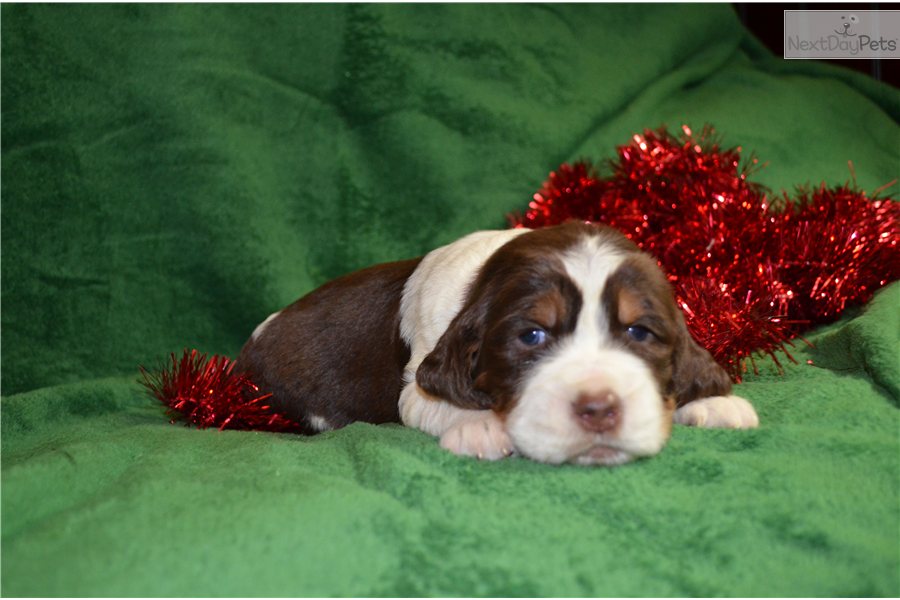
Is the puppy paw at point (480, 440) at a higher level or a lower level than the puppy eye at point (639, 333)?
lower

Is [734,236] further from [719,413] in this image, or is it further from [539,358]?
[539,358]

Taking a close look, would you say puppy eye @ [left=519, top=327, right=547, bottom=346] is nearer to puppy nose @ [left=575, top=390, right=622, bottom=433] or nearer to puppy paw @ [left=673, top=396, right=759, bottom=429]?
puppy nose @ [left=575, top=390, right=622, bottom=433]

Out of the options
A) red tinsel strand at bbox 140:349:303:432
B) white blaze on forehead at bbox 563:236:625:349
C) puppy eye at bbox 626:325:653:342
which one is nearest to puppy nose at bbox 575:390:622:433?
white blaze on forehead at bbox 563:236:625:349

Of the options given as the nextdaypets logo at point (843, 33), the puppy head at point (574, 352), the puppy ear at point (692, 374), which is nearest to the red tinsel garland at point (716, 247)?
the puppy ear at point (692, 374)

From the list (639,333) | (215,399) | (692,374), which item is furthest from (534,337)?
(215,399)

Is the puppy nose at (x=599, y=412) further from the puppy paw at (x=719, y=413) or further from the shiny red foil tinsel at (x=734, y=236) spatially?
the shiny red foil tinsel at (x=734, y=236)

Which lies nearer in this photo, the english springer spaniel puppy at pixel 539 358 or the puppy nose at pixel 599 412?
the puppy nose at pixel 599 412
